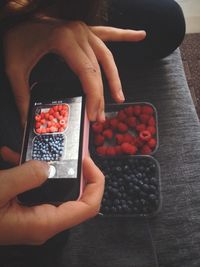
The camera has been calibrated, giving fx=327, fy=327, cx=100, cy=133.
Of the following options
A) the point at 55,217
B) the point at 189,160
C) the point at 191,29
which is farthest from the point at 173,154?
the point at 191,29

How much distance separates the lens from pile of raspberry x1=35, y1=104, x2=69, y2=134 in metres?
0.66

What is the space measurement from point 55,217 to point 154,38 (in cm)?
47

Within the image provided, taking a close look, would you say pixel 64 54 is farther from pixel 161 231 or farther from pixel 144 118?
pixel 161 231

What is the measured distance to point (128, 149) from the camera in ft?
2.46

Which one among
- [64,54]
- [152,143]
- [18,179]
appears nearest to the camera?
[18,179]

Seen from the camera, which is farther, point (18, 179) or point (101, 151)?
point (101, 151)

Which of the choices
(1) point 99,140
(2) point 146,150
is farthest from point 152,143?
(1) point 99,140

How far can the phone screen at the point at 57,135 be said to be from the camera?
1.99ft

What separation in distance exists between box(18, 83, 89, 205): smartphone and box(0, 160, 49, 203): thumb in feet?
0.36

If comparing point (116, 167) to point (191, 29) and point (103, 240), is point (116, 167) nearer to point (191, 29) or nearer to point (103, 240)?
point (103, 240)

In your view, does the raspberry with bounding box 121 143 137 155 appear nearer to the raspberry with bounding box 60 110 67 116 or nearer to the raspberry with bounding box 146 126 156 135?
the raspberry with bounding box 146 126 156 135

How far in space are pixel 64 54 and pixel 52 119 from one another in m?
0.13

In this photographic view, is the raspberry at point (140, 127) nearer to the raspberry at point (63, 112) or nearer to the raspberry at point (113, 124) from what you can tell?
the raspberry at point (113, 124)

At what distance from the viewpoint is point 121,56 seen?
77cm
